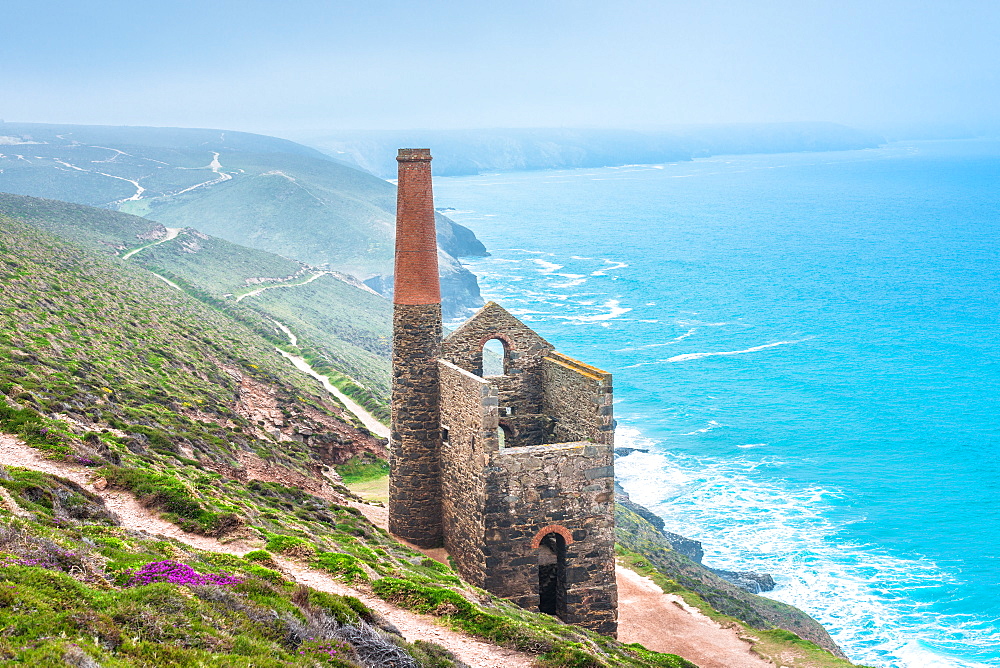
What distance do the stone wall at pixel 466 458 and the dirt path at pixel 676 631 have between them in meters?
Result: 5.72

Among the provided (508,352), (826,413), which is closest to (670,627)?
(508,352)

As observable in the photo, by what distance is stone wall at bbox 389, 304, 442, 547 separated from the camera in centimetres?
2839

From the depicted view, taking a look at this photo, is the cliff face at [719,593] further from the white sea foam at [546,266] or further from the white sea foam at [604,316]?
the white sea foam at [546,266]

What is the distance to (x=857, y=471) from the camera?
64750 mm

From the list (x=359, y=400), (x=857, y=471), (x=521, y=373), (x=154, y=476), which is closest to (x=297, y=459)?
(x=521, y=373)

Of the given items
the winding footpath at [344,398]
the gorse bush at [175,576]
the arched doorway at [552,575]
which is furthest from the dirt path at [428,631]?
the winding footpath at [344,398]

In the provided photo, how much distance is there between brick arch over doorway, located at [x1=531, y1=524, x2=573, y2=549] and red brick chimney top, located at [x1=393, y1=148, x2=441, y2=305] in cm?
798

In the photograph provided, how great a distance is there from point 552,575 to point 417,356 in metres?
7.76

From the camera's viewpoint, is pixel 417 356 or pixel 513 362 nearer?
pixel 417 356

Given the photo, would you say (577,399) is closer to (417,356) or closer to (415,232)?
(417,356)

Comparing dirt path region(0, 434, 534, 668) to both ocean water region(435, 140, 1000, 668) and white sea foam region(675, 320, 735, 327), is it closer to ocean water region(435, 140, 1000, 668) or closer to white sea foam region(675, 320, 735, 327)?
ocean water region(435, 140, 1000, 668)

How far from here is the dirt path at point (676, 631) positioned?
2781cm

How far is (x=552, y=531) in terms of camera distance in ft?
83.0

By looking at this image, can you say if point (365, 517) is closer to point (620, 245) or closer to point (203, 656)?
point (203, 656)
